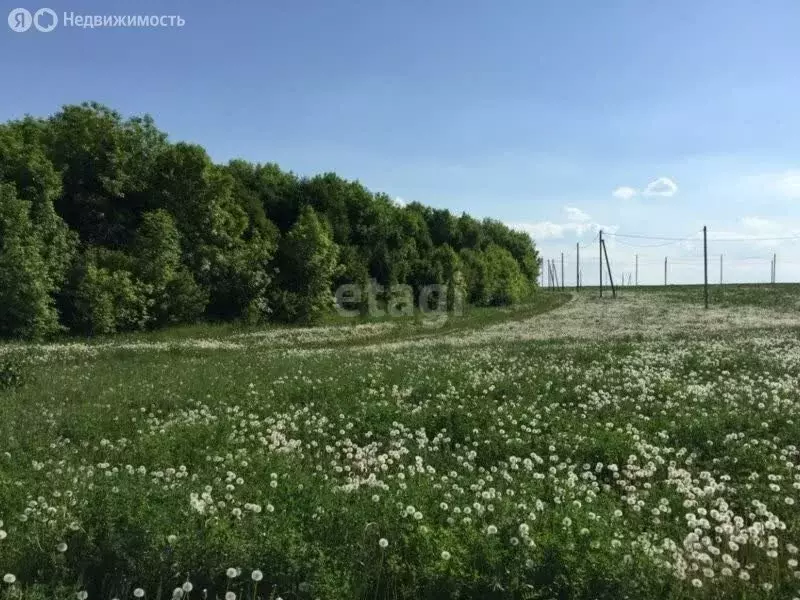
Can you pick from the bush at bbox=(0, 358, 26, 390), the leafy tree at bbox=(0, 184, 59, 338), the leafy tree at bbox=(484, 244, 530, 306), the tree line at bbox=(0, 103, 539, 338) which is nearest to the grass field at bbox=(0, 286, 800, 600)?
the bush at bbox=(0, 358, 26, 390)

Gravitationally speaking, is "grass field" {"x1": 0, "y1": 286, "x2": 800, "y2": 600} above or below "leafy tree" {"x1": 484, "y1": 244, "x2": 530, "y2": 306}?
below

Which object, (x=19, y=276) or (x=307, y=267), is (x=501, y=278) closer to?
(x=307, y=267)

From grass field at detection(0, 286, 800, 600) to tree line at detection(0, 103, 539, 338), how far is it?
48.0ft

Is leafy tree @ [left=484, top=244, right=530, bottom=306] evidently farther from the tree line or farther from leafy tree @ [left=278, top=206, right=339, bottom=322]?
leafy tree @ [left=278, top=206, right=339, bottom=322]

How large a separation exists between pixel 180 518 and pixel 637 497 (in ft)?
17.0

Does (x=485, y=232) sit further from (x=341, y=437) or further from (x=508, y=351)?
(x=341, y=437)

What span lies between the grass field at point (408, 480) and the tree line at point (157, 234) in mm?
14643

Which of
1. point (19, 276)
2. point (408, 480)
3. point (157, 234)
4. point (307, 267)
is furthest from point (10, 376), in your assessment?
point (307, 267)

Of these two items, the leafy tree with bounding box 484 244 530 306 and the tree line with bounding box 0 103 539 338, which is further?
the leafy tree with bounding box 484 244 530 306

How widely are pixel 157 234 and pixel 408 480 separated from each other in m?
32.9

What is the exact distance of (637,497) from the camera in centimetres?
823

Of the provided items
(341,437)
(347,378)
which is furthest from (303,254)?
(341,437)

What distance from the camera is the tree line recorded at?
3312 centimetres

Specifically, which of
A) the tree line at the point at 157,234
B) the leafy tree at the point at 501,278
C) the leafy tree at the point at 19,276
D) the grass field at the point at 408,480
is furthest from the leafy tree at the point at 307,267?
the leafy tree at the point at 501,278
